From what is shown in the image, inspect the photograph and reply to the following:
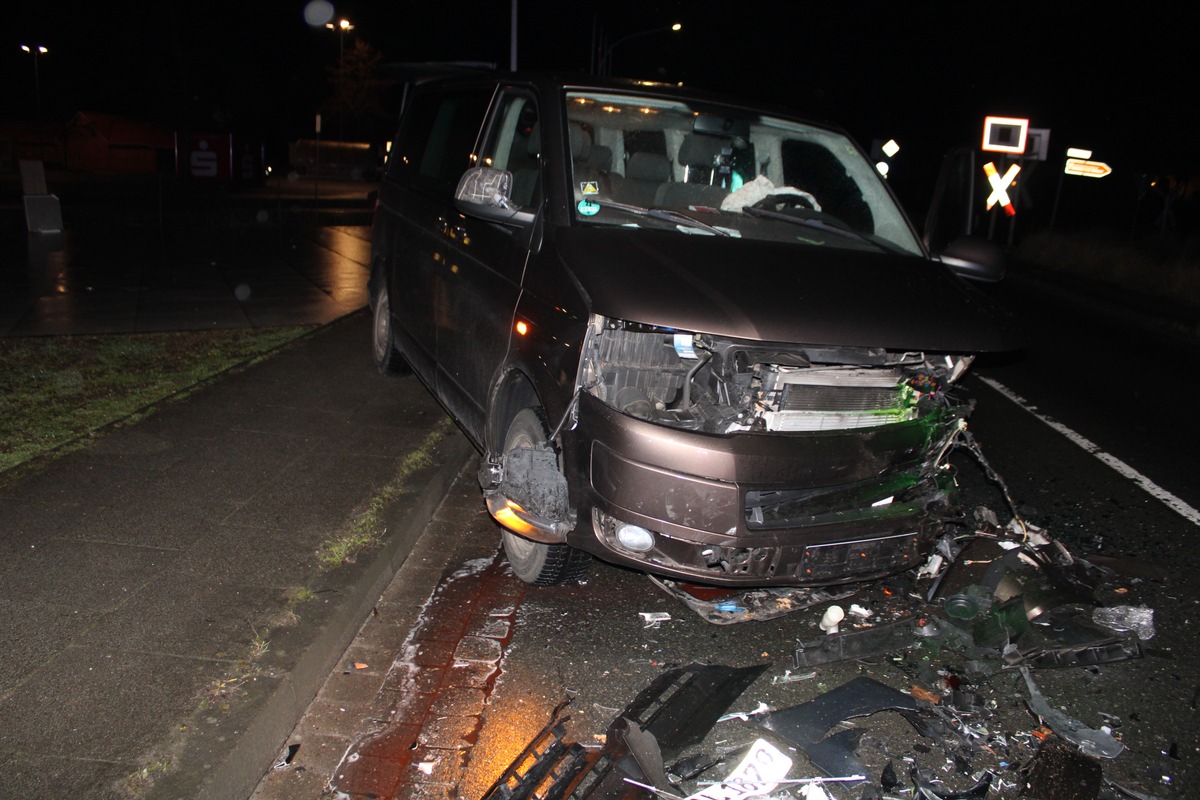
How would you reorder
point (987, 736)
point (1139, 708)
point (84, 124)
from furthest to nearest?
point (84, 124) < point (1139, 708) < point (987, 736)

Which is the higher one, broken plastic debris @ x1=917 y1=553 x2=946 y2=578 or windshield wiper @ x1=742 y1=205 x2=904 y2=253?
windshield wiper @ x1=742 y1=205 x2=904 y2=253

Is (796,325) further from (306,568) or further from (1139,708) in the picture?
(306,568)

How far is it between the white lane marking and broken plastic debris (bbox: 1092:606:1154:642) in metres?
1.76

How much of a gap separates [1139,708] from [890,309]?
1.81 metres

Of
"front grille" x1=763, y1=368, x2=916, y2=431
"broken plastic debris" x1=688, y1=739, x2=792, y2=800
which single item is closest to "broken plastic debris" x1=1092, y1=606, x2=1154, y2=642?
"front grille" x1=763, y1=368, x2=916, y2=431

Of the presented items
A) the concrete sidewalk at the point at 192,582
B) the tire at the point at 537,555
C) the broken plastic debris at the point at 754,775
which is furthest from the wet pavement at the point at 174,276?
the broken plastic debris at the point at 754,775

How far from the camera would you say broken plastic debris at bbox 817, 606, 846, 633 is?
4.23 m

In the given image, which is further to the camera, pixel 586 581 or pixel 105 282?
pixel 105 282

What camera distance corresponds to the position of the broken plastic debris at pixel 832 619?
167 inches

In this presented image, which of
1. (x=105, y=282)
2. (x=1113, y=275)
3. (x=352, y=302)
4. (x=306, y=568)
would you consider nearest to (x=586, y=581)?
(x=306, y=568)

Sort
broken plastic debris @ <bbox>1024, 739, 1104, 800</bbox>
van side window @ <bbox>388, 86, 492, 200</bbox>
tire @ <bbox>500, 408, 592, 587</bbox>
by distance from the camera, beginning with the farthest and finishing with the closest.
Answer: van side window @ <bbox>388, 86, 492, 200</bbox> → tire @ <bbox>500, 408, 592, 587</bbox> → broken plastic debris @ <bbox>1024, 739, 1104, 800</bbox>

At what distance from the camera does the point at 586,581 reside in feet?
15.2

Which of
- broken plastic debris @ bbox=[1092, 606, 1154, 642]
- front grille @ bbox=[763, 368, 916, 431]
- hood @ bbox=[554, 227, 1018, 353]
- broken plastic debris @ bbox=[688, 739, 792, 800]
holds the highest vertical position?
hood @ bbox=[554, 227, 1018, 353]

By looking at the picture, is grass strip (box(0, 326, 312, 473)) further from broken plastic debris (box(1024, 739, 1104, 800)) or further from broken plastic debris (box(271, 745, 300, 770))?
broken plastic debris (box(1024, 739, 1104, 800))
